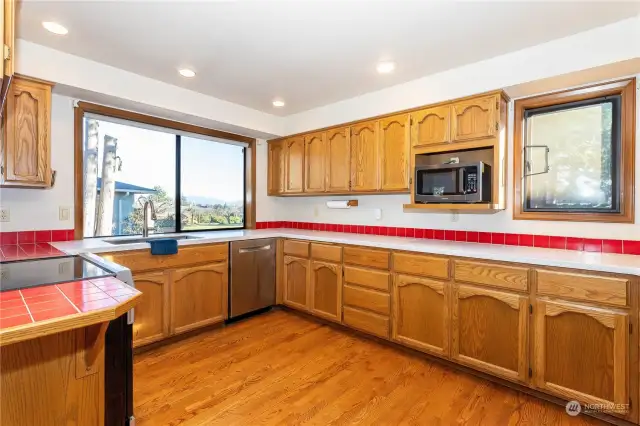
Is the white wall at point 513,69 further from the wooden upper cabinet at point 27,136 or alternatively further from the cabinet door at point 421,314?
the wooden upper cabinet at point 27,136

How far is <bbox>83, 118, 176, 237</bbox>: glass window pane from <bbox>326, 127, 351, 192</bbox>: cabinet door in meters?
1.68

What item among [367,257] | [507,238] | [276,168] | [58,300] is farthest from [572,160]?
[58,300]

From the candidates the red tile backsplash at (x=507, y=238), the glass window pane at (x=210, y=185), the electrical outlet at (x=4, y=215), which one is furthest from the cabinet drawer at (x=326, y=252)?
the electrical outlet at (x=4, y=215)

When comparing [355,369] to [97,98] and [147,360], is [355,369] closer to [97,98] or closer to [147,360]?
[147,360]

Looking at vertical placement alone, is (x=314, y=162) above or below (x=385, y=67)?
below

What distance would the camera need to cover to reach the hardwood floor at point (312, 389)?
190 centimetres

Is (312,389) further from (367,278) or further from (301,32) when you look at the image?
(301,32)

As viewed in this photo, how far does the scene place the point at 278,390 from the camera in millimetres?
2156

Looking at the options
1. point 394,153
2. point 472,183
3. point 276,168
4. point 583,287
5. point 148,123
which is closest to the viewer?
point 583,287

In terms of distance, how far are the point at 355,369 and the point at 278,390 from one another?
23.9 inches

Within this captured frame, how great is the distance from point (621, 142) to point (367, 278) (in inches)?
80.9

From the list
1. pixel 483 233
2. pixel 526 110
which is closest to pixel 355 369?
pixel 483 233

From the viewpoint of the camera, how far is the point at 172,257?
2809mm

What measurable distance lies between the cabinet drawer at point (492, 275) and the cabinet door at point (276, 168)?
2404 millimetres
